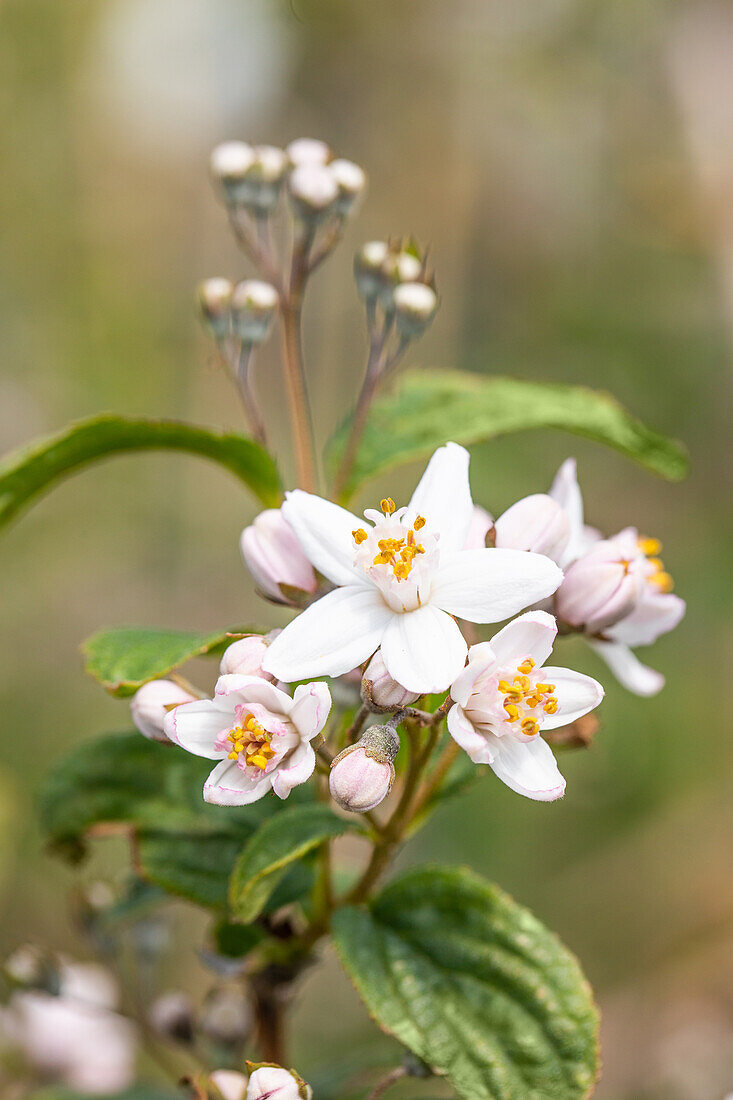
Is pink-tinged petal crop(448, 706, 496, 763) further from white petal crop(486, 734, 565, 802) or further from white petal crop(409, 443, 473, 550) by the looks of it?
white petal crop(409, 443, 473, 550)

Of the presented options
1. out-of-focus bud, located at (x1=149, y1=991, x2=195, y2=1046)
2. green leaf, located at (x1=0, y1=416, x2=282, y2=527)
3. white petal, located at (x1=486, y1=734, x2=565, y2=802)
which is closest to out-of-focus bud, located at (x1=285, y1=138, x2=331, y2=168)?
green leaf, located at (x1=0, y1=416, x2=282, y2=527)

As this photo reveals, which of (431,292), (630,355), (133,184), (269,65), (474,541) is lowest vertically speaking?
(474,541)

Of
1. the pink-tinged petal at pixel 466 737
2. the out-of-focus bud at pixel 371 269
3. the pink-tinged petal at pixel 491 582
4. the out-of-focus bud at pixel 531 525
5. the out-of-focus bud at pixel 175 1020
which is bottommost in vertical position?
the out-of-focus bud at pixel 175 1020

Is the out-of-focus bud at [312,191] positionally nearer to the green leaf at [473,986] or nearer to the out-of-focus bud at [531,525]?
the out-of-focus bud at [531,525]

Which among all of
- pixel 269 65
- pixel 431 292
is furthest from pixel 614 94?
pixel 431 292

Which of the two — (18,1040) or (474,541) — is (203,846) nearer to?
(474,541)

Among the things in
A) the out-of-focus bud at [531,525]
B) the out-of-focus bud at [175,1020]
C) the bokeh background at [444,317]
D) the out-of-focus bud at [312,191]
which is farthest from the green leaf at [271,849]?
the bokeh background at [444,317]

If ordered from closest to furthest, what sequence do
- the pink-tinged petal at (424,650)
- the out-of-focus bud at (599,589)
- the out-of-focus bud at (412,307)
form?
the pink-tinged petal at (424,650), the out-of-focus bud at (599,589), the out-of-focus bud at (412,307)
